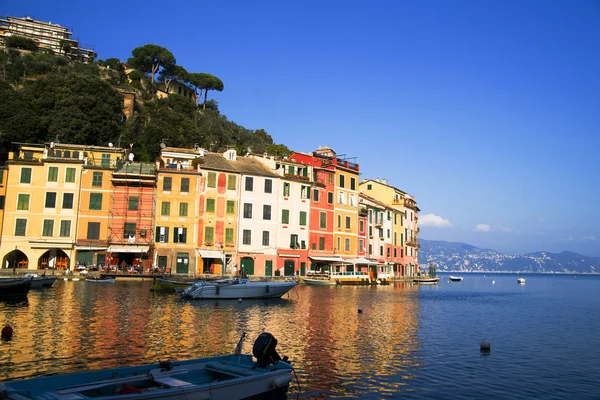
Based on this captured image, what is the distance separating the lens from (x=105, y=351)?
16.8 m

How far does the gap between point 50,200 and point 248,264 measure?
21.6 metres

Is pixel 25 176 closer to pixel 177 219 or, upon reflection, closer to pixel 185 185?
pixel 177 219

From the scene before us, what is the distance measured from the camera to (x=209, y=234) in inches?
2156

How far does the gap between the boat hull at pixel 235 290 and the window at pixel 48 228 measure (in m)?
24.6

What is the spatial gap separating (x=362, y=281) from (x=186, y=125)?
38358 millimetres

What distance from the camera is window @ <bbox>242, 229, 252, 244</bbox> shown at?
186 ft

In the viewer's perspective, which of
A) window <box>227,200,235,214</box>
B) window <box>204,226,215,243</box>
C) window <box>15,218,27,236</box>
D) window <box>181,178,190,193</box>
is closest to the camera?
window <box>15,218,27,236</box>

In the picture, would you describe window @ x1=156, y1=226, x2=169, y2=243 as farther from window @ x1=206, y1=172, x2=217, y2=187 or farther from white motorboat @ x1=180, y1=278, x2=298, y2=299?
white motorboat @ x1=180, y1=278, x2=298, y2=299

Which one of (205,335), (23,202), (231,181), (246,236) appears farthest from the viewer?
(246,236)

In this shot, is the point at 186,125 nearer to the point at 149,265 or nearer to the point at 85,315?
the point at 149,265

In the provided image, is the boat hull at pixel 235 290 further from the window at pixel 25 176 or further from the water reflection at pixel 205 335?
the window at pixel 25 176

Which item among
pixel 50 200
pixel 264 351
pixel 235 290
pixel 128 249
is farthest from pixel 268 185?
pixel 264 351

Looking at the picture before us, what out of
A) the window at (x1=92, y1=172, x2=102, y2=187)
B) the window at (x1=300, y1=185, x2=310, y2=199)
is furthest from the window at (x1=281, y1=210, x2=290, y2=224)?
the window at (x1=92, y1=172, x2=102, y2=187)

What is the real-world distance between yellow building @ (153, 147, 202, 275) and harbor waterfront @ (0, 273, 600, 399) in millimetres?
19171
